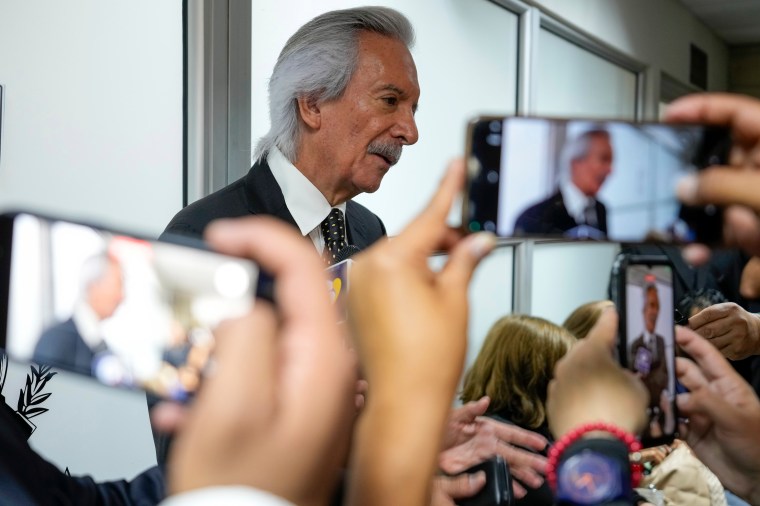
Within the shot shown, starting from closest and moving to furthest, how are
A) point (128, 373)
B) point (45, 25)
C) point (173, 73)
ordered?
point (128, 373), point (45, 25), point (173, 73)

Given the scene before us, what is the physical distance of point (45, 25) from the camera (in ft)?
4.59

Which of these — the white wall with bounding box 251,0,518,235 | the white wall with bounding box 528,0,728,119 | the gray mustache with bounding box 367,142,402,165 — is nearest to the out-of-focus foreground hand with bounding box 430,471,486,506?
the gray mustache with bounding box 367,142,402,165

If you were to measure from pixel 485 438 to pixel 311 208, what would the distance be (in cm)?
61

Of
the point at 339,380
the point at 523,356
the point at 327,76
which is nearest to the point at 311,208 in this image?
the point at 327,76

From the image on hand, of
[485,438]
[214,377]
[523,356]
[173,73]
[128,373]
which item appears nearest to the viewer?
[214,377]

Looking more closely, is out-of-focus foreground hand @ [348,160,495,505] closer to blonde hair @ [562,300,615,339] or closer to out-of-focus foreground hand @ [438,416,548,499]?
out-of-focus foreground hand @ [438,416,548,499]

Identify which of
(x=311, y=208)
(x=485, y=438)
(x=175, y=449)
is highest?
(x=311, y=208)

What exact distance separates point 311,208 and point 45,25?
1.91 feet

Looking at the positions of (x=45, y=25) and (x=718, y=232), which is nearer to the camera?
(x=718, y=232)

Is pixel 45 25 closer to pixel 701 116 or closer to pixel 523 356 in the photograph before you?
pixel 523 356

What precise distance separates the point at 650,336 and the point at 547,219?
122mm

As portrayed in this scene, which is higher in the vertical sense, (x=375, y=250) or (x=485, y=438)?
(x=375, y=250)

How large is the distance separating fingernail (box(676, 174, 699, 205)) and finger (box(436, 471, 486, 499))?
1.65ft

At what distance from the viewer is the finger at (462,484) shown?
89 centimetres
